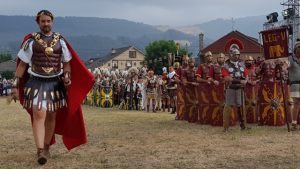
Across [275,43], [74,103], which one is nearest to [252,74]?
[275,43]

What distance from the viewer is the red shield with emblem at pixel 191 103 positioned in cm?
1260

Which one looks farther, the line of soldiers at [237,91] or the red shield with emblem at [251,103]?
the red shield with emblem at [251,103]

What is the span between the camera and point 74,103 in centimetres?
730

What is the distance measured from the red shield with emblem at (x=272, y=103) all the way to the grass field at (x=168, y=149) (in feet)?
1.79

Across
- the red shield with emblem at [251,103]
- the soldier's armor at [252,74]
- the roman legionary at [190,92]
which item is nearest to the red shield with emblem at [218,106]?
the red shield with emblem at [251,103]

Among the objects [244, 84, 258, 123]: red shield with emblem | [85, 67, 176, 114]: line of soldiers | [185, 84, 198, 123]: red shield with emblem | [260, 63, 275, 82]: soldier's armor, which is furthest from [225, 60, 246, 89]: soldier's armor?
[85, 67, 176, 114]: line of soldiers

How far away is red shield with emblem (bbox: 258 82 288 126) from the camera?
37.0 feet

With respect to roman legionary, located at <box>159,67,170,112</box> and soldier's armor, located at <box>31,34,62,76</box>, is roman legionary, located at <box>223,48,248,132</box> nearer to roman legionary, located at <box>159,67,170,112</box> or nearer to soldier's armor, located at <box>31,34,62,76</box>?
soldier's armor, located at <box>31,34,62,76</box>

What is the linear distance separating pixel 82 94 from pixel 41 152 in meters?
1.07

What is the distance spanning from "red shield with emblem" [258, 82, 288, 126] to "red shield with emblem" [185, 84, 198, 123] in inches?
67.2

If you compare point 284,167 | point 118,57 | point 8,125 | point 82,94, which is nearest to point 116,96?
point 8,125

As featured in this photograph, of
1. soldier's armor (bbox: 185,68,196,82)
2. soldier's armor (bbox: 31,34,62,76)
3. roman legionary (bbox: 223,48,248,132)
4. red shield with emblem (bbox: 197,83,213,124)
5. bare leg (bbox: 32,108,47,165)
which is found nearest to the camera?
bare leg (bbox: 32,108,47,165)

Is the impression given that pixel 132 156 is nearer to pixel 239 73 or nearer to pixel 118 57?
pixel 239 73

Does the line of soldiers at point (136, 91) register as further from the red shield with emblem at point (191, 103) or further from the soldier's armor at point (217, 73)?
the soldier's armor at point (217, 73)
